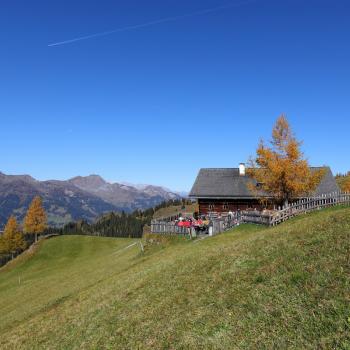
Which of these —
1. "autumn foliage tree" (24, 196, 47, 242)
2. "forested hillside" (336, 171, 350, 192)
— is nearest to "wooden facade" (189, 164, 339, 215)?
"forested hillside" (336, 171, 350, 192)

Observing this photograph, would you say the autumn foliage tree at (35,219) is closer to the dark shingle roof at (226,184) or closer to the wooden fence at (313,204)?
the dark shingle roof at (226,184)

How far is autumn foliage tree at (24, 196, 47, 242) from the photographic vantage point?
110350mm

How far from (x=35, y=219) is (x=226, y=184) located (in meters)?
71.5

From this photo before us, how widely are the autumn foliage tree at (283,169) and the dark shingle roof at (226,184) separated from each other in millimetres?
12370

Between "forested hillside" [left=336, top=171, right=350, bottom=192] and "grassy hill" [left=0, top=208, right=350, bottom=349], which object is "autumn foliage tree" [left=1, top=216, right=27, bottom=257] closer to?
"forested hillside" [left=336, top=171, right=350, bottom=192]

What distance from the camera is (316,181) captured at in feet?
142

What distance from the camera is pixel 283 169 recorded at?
42.1 m

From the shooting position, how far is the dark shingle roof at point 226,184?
5750 cm

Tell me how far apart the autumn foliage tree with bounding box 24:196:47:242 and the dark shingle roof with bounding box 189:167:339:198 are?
66.5 meters

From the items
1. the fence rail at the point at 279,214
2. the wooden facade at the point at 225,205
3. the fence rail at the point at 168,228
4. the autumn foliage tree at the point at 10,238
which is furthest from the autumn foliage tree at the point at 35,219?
the fence rail at the point at 279,214

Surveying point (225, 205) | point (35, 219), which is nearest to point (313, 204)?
point (225, 205)

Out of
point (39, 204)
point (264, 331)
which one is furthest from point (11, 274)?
point (264, 331)

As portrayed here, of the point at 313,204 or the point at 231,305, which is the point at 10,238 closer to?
the point at 313,204

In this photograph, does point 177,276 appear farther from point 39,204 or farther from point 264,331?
point 39,204
